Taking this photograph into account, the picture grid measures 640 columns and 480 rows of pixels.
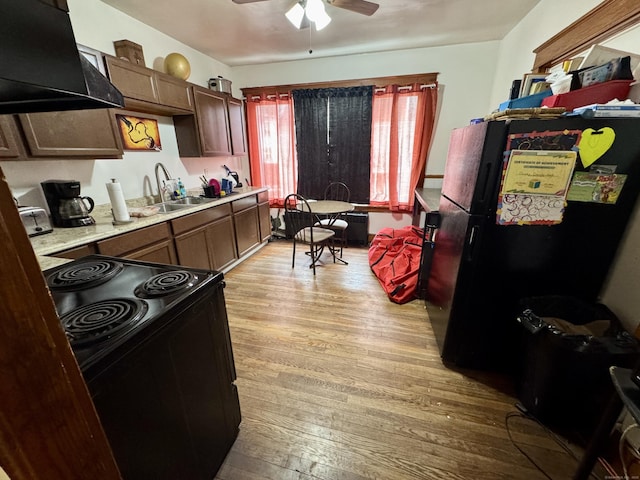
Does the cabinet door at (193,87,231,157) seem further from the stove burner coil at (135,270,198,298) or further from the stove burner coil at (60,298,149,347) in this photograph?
the stove burner coil at (60,298,149,347)

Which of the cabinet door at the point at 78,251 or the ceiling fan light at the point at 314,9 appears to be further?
the ceiling fan light at the point at 314,9

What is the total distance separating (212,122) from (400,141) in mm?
2448

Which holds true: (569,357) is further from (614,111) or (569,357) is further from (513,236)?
(614,111)

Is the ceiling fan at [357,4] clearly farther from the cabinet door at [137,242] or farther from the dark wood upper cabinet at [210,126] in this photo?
the cabinet door at [137,242]

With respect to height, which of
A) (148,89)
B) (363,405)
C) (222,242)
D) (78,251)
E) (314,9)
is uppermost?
Result: (314,9)

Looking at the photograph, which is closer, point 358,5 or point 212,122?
point 358,5

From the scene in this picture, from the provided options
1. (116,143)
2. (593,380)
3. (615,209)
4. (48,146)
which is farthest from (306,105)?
(593,380)

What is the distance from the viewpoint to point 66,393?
1.28ft

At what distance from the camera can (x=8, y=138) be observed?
5.06 ft

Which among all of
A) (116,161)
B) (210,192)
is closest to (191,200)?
(210,192)

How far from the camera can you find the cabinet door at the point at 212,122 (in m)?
2.98

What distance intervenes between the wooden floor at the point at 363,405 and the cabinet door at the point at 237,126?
228 centimetres

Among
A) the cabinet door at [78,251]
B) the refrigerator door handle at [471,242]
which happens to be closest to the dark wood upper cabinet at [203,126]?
the cabinet door at [78,251]

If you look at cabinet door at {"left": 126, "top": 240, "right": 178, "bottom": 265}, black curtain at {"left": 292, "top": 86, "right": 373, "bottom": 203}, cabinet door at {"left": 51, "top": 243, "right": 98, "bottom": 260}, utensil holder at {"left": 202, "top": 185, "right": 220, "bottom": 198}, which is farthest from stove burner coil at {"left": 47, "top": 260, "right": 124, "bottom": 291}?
black curtain at {"left": 292, "top": 86, "right": 373, "bottom": 203}
